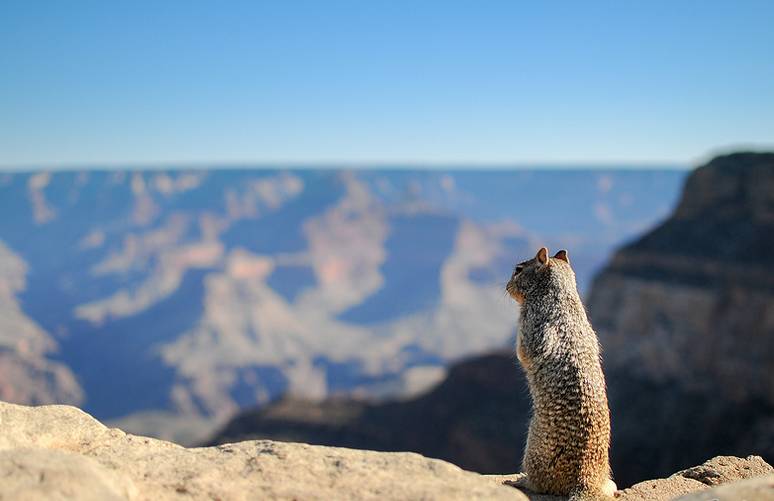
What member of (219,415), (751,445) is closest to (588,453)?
(751,445)

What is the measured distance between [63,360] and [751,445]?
7426 inches

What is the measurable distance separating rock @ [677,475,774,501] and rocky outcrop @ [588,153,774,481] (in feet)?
115

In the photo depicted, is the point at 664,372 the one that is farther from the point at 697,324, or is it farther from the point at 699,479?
the point at 699,479

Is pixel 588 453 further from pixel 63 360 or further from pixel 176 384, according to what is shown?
pixel 63 360

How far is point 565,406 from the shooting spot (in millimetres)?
6473

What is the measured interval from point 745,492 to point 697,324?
49.2 metres

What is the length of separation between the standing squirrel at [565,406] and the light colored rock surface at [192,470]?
1133 millimetres

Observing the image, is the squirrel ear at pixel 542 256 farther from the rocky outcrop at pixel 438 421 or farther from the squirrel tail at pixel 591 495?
the rocky outcrop at pixel 438 421

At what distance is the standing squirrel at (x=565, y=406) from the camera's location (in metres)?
6.47

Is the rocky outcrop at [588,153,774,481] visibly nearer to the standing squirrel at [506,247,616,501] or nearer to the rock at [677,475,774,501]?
the standing squirrel at [506,247,616,501]

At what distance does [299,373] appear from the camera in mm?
169000

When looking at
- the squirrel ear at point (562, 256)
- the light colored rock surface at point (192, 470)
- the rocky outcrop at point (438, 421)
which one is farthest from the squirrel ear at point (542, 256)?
the rocky outcrop at point (438, 421)

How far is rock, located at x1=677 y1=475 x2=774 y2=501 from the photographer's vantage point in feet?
15.0

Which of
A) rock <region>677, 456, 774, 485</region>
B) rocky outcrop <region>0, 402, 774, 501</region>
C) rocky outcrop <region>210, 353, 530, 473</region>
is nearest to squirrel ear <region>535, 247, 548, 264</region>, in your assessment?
rocky outcrop <region>0, 402, 774, 501</region>
